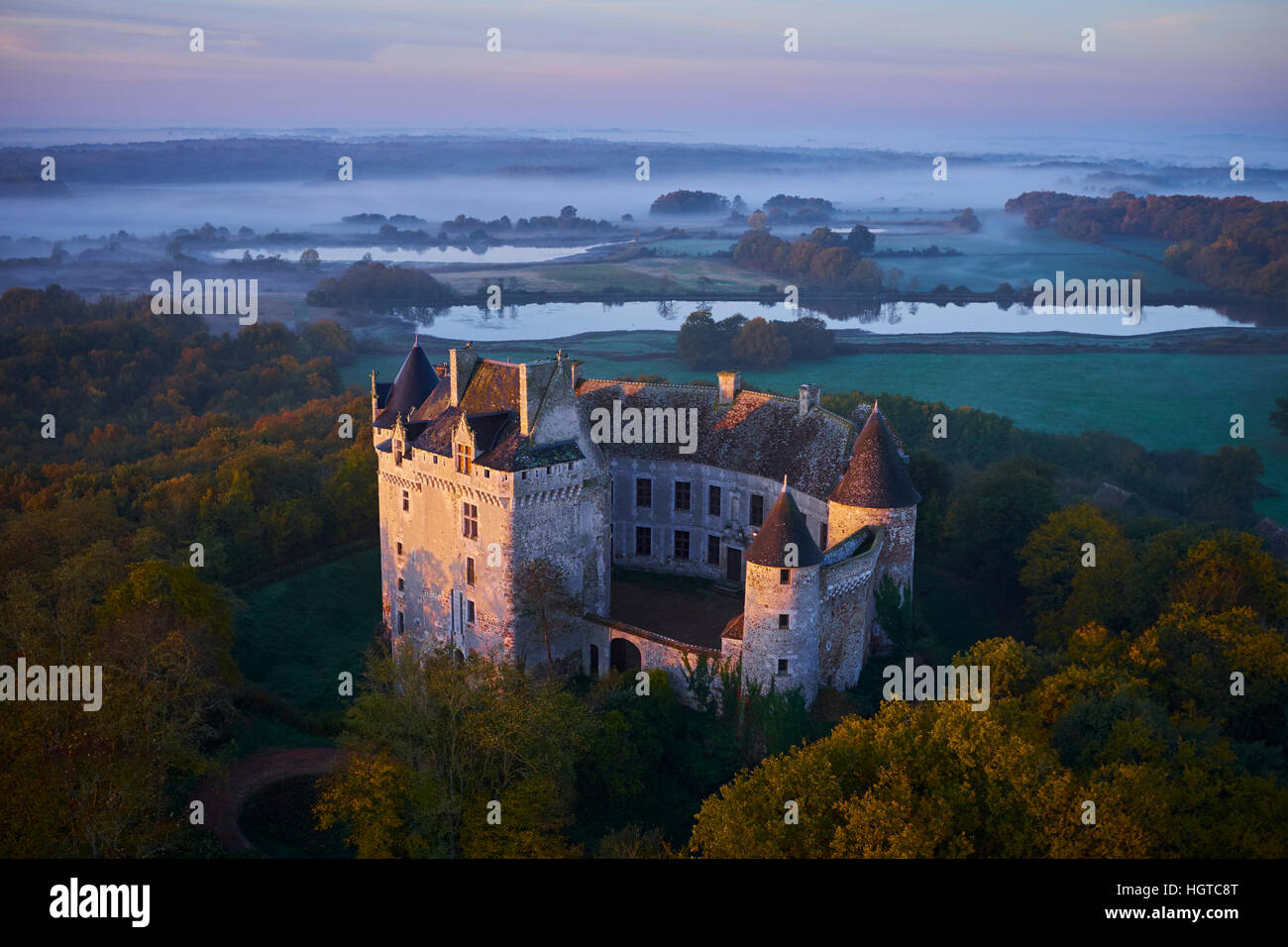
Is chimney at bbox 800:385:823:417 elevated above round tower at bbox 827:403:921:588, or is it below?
above

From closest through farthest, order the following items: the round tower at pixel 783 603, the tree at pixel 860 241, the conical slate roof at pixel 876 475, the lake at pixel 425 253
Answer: the round tower at pixel 783 603 < the conical slate roof at pixel 876 475 < the lake at pixel 425 253 < the tree at pixel 860 241

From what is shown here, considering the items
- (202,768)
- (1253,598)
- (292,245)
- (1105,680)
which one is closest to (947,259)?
(292,245)

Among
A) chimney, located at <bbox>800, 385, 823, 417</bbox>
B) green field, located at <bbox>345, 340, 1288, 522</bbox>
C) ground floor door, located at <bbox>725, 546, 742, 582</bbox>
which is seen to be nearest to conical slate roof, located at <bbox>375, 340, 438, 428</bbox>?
ground floor door, located at <bbox>725, 546, 742, 582</bbox>

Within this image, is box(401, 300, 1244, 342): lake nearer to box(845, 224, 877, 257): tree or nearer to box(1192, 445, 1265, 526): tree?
box(845, 224, 877, 257): tree

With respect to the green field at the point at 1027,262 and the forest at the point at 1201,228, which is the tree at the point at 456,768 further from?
the forest at the point at 1201,228

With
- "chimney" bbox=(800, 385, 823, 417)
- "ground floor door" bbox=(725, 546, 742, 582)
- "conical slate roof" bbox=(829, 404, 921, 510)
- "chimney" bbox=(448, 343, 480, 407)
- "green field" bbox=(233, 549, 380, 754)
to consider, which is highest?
"chimney" bbox=(448, 343, 480, 407)

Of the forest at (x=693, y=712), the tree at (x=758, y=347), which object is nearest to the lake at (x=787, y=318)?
the tree at (x=758, y=347)
